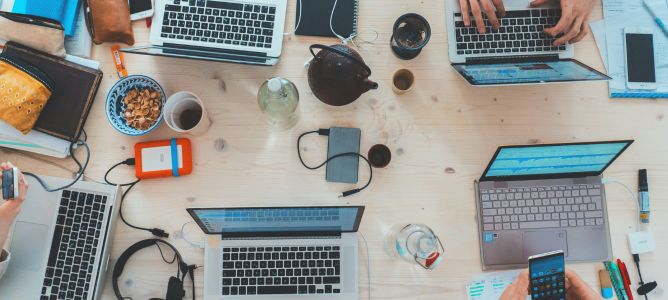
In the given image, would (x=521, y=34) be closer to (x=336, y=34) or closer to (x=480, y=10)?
(x=480, y=10)

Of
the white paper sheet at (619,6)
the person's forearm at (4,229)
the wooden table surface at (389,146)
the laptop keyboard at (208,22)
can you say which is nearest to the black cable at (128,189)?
the wooden table surface at (389,146)

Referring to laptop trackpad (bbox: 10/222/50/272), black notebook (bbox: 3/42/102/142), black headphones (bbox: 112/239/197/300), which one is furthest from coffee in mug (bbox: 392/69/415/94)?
laptop trackpad (bbox: 10/222/50/272)

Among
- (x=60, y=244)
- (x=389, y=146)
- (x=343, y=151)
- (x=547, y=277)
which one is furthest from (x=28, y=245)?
(x=547, y=277)

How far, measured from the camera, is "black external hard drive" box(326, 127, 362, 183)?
3.67 feet

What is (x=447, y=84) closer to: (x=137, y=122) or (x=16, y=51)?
(x=137, y=122)

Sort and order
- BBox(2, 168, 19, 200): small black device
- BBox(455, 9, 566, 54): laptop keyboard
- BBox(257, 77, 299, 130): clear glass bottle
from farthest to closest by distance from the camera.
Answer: BBox(455, 9, 566, 54): laptop keyboard < BBox(257, 77, 299, 130): clear glass bottle < BBox(2, 168, 19, 200): small black device

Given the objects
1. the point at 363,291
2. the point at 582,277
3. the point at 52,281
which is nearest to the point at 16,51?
the point at 52,281

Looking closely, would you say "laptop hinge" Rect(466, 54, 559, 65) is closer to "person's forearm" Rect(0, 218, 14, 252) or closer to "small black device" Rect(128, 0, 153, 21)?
"small black device" Rect(128, 0, 153, 21)

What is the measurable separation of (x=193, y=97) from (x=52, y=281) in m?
0.52

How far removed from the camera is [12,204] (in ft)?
3.03

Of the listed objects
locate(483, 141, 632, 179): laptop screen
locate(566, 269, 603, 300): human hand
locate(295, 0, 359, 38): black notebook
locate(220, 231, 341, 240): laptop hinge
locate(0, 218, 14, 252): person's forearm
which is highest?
locate(295, 0, 359, 38): black notebook

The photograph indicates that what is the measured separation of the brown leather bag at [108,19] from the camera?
1.12m

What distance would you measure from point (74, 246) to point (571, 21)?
1.30 meters

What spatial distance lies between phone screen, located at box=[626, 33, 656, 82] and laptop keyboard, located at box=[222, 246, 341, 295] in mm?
919
